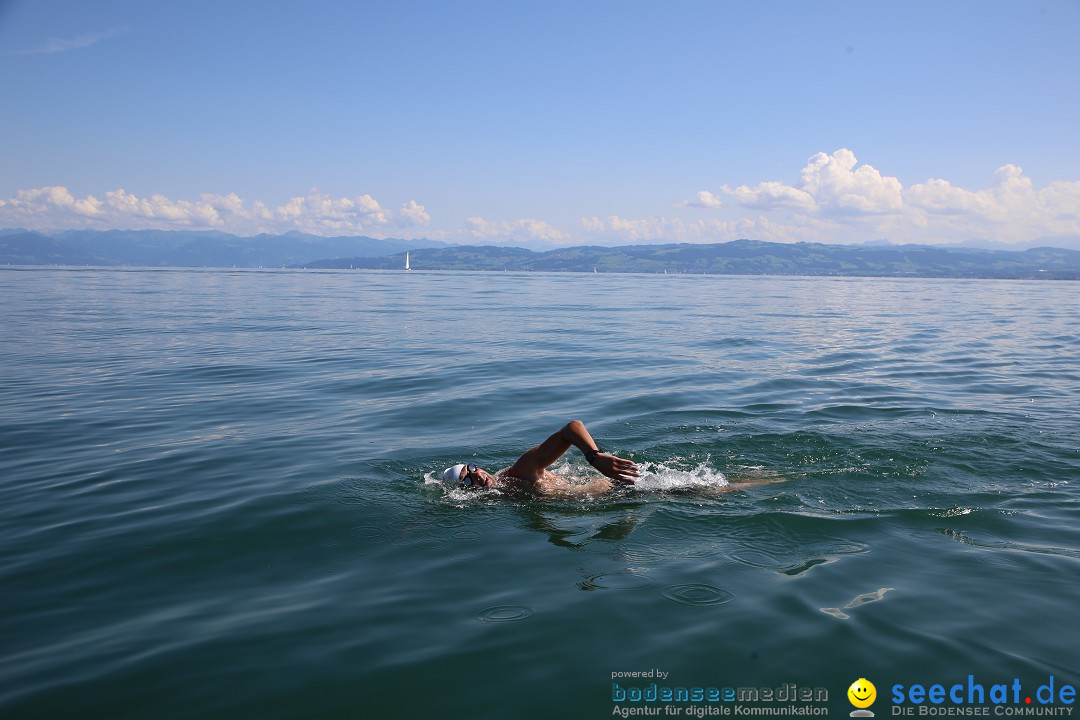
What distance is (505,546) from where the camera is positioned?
7.31m

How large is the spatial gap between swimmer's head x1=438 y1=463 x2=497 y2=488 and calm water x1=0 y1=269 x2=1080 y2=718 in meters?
0.22

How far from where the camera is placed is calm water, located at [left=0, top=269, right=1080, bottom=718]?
4.82 m

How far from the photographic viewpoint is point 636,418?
13703mm

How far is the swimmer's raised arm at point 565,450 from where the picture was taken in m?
7.83

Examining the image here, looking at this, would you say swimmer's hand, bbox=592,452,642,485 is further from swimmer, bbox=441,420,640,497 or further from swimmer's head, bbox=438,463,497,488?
swimmer's head, bbox=438,463,497,488

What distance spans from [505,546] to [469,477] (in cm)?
173

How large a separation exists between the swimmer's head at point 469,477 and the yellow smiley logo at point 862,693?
5278mm

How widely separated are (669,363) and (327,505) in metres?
14.9

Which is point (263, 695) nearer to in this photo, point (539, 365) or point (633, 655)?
point (633, 655)

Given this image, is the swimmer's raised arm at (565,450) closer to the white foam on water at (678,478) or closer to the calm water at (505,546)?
the calm water at (505,546)

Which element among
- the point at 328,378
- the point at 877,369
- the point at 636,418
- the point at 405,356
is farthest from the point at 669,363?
the point at 328,378

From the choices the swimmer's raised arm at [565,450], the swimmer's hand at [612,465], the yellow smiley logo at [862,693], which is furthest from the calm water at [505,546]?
the swimmer's hand at [612,465]

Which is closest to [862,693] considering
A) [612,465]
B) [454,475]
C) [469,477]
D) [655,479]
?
[612,465]

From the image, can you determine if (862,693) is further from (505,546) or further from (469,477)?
(469,477)
